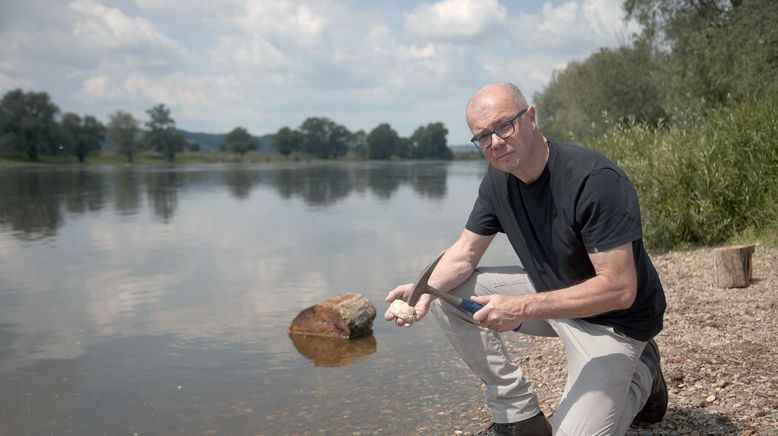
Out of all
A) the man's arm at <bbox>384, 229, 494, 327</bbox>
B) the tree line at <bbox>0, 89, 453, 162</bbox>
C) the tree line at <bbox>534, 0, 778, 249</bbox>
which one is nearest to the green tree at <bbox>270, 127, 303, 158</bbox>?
the tree line at <bbox>0, 89, 453, 162</bbox>

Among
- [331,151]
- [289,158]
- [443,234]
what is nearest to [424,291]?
[443,234]

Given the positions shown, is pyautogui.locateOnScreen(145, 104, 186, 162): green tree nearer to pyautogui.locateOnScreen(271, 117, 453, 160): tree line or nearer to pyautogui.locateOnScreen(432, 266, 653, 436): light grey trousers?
pyautogui.locateOnScreen(271, 117, 453, 160): tree line

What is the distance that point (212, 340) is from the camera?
803 cm

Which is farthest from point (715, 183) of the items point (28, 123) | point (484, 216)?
point (28, 123)

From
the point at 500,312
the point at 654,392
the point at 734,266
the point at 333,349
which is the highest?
the point at 500,312

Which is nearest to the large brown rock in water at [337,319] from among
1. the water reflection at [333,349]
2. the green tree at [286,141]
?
the water reflection at [333,349]

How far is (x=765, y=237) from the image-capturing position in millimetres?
9750

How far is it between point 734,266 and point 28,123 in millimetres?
97403

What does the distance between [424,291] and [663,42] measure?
25177mm

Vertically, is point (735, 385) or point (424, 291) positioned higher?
point (424, 291)

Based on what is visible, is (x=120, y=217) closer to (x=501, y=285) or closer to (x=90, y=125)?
(x=501, y=285)

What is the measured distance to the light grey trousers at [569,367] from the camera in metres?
3.45

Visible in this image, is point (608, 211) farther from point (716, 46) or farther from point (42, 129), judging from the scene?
point (42, 129)

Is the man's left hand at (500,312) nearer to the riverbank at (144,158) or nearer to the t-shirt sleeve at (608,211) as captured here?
the t-shirt sleeve at (608,211)
